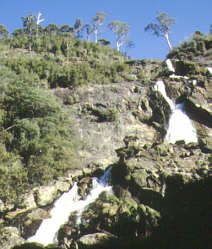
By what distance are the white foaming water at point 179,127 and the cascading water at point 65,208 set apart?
914 cm

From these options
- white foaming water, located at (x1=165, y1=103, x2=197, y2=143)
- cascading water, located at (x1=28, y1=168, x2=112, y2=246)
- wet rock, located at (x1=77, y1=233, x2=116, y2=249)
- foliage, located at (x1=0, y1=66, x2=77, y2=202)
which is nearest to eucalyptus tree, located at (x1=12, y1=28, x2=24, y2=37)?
foliage, located at (x1=0, y1=66, x2=77, y2=202)

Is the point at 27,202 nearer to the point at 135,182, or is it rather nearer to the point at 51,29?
the point at 135,182

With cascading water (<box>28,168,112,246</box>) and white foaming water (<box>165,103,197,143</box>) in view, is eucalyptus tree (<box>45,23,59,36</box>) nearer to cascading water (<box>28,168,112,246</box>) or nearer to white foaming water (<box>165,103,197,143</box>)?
white foaming water (<box>165,103,197,143</box>)

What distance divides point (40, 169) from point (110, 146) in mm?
7243

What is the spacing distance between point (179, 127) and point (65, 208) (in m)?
13.8

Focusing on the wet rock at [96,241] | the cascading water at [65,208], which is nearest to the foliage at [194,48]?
the cascading water at [65,208]

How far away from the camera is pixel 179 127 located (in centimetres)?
2144

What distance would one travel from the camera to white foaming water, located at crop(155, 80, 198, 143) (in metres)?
20.6

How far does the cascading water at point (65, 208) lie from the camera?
11.0 m

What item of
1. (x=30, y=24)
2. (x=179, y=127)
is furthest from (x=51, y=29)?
(x=179, y=127)

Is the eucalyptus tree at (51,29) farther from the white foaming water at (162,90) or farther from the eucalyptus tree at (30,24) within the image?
the white foaming water at (162,90)

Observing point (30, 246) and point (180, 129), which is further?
point (180, 129)

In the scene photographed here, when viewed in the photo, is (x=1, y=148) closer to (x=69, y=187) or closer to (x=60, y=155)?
(x=60, y=155)

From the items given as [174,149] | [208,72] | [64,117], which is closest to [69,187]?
[64,117]
